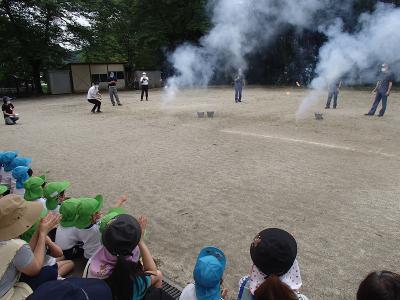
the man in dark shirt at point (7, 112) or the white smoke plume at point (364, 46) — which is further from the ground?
the white smoke plume at point (364, 46)

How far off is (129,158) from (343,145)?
463 centimetres

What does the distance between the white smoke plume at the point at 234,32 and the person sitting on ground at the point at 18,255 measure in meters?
13.1

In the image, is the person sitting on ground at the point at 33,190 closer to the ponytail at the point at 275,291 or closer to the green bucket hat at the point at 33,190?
the green bucket hat at the point at 33,190

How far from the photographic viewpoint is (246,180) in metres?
5.60

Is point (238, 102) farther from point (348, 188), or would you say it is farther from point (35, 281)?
Result: point (35, 281)

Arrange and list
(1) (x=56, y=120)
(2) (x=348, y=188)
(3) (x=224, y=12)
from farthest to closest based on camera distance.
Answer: (3) (x=224, y=12), (1) (x=56, y=120), (2) (x=348, y=188)

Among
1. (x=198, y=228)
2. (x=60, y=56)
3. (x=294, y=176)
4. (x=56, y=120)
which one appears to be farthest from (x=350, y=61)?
(x=60, y=56)

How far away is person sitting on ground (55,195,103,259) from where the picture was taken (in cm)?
303

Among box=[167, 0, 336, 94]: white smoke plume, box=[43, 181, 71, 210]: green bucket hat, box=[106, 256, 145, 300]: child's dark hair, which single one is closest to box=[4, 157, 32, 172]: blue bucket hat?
box=[43, 181, 71, 210]: green bucket hat

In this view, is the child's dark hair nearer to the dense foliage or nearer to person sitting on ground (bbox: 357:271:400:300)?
person sitting on ground (bbox: 357:271:400:300)

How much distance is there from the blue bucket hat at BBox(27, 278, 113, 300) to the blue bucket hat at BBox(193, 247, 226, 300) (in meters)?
0.51

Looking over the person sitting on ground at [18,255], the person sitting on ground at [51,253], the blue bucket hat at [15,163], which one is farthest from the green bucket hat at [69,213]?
the blue bucket hat at [15,163]

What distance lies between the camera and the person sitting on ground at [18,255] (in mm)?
2152

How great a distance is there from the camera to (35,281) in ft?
7.82
